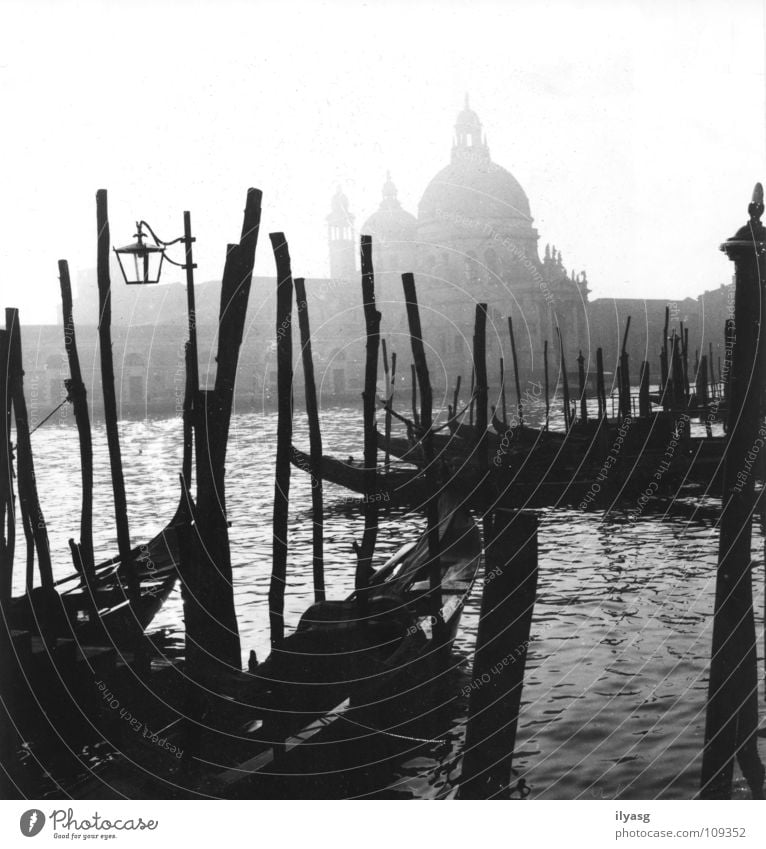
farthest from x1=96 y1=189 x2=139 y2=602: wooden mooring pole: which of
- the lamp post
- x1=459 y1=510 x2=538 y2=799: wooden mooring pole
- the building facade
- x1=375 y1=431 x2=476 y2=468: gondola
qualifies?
the building facade

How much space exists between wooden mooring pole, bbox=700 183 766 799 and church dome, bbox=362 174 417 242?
110 feet

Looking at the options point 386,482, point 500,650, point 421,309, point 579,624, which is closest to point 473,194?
point 421,309

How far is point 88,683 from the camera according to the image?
16.0ft

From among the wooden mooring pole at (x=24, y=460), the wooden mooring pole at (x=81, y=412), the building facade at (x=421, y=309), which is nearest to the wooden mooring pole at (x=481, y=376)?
the wooden mooring pole at (x=81, y=412)

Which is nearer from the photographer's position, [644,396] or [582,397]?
[582,397]

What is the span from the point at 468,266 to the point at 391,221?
345 cm

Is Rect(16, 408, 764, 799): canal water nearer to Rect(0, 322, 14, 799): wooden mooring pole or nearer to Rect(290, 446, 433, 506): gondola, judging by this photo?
Rect(290, 446, 433, 506): gondola

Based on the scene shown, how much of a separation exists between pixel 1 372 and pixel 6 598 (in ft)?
3.22

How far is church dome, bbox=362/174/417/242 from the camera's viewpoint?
125ft

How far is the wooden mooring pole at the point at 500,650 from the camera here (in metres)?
3.45

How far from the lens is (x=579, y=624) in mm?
6770

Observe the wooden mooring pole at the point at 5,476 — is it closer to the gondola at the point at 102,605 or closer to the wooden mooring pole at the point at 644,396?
the gondola at the point at 102,605

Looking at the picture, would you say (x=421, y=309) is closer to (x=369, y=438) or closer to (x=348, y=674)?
(x=369, y=438)

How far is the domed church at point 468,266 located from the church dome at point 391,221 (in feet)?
0.13
